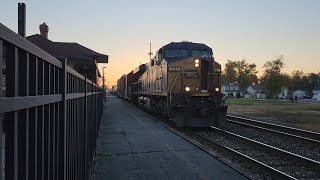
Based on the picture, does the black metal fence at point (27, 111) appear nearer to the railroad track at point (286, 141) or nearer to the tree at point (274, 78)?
the railroad track at point (286, 141)

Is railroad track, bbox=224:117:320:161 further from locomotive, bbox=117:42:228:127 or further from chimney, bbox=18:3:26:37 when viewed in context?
chimney, bbox=18:3:26:37

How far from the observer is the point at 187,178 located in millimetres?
8211

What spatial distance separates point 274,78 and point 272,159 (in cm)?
7954

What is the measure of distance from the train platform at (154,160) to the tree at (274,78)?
247 ft

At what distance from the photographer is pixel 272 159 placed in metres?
11.1

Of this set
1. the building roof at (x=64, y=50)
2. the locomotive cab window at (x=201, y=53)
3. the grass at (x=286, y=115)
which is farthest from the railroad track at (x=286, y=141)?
the building roof at (x=64, y=50)

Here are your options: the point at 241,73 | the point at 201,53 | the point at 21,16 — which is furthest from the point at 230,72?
the point at 21,16

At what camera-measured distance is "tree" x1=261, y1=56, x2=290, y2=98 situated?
86694 mm

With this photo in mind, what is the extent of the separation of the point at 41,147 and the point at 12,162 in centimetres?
65

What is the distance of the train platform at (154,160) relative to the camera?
28.0 ft

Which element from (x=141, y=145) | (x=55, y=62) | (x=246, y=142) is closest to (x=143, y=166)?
(x=141, y=145)

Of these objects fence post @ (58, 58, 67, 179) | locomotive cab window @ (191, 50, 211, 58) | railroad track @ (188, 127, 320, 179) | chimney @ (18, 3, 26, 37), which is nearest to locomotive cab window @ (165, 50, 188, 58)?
locomotive cab window @ (191, 50, 211, 58)

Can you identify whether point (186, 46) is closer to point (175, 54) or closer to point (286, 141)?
point (175, 54)

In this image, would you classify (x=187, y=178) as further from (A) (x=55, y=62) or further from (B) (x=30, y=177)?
(B) (x=30, y=177)
